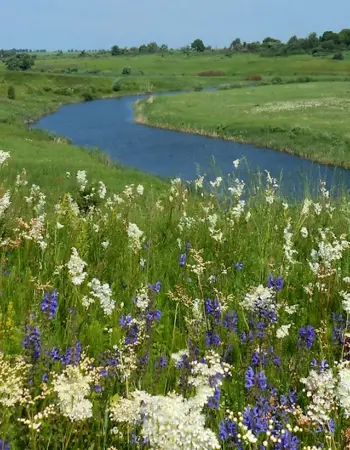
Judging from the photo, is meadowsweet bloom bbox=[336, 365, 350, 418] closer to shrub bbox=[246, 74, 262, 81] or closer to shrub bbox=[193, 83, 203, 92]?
shrub bbox=[193, 83, 203, 92]

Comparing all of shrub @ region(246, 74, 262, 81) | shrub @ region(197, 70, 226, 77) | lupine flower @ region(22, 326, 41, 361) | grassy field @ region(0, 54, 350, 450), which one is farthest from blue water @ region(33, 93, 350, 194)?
shrub @ region(197, 70, 226, 77)

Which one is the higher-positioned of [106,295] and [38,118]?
[106,295]

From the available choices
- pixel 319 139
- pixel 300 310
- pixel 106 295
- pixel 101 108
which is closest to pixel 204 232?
pixel 300 310

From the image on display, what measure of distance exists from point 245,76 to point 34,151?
336ft

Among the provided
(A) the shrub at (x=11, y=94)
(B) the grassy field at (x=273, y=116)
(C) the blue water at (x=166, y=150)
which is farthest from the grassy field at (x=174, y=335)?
(A) the shrub at (x=11, y=94)

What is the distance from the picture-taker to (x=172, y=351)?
11.7 feet

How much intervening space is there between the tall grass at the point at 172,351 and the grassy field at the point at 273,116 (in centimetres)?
2984

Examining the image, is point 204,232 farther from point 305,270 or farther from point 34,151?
point 34,151

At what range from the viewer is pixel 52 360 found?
277cm

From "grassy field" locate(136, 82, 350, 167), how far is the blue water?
1662 mm

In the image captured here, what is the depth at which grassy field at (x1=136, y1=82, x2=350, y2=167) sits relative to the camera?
46.1 metres

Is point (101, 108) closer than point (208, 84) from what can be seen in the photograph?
Yes

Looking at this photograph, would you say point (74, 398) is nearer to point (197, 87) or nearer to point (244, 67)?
point (197, 87)

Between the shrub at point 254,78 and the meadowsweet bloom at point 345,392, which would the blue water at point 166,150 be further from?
the shrub at point 254,78
